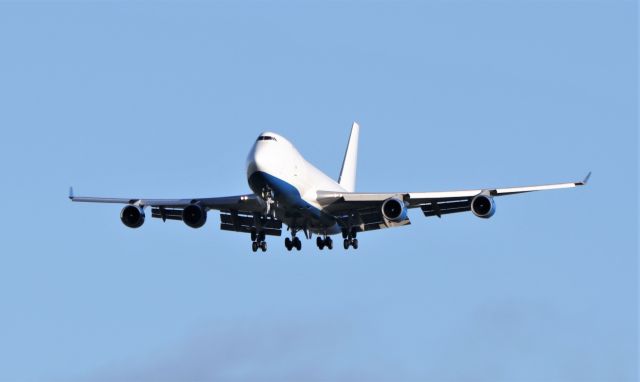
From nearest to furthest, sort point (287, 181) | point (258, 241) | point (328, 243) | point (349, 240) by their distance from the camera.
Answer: point (287, 181) → point (258, 241) → point (349, 240) → point (328, 243)

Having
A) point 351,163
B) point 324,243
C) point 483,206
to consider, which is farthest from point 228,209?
point 351,163

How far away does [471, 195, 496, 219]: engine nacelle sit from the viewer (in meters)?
68.4

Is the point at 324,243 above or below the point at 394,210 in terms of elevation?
below

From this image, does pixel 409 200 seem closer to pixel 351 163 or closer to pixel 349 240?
pixel 349 240

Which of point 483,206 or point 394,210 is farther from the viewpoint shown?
point 394,210

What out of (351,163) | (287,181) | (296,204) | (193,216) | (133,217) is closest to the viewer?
(287,181)

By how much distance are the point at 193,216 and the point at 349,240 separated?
372 inches

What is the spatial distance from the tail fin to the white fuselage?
14.1 metres

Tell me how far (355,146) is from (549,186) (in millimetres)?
28207

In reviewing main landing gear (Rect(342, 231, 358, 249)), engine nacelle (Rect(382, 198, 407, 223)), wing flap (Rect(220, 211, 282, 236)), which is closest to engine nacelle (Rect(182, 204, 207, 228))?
wing flap (Rect(220, 211, 282, 236))

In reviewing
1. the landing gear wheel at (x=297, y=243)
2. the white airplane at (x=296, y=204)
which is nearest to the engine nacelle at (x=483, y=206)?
the white airplane at (x=296, y=204)

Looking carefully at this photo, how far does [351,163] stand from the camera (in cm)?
9162

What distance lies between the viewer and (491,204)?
68375 mm

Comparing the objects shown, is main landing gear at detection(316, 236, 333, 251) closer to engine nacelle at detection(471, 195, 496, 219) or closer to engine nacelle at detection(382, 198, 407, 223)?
engine nacelle at detection(382, 198, 407, 223)
